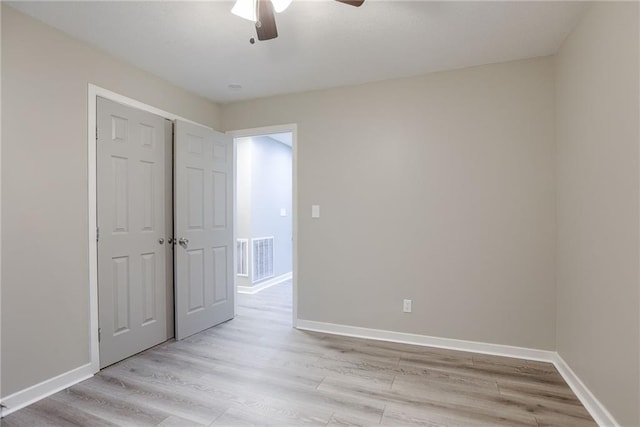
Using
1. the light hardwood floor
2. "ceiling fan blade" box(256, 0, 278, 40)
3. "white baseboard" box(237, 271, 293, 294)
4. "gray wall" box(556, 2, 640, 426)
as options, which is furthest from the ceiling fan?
"white baseboard" box(237, 271, 293, 294)

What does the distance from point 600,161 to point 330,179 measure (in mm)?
2052

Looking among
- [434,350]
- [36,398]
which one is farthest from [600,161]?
[36,398]

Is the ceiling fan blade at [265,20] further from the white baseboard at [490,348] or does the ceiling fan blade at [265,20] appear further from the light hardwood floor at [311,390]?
the white baseboard at [490,348]

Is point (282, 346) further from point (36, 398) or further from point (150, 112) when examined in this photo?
point (150, 112)

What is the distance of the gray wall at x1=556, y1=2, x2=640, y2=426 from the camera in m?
1.51

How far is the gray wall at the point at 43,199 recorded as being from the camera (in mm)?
1944

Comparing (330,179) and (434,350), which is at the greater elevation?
(330,179)

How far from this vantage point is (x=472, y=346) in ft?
9.09

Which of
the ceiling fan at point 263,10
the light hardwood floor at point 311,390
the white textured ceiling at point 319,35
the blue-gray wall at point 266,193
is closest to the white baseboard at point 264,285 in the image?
the blue-gray wall at point 266,193

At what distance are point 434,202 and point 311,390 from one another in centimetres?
180

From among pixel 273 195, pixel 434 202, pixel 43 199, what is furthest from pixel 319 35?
pixel 273 195

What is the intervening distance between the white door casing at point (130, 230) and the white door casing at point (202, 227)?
14 cm

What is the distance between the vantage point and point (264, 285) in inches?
206

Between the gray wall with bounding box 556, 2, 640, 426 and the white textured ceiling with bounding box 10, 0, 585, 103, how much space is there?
361 millimetres
